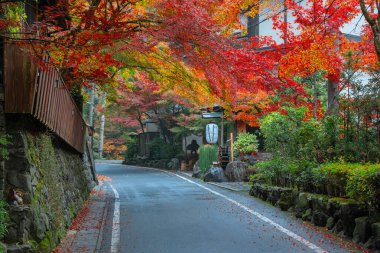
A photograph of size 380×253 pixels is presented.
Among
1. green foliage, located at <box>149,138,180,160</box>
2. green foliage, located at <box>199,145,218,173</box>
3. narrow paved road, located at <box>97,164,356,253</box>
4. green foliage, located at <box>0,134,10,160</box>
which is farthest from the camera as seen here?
green foliage, located at <box>149,138,180,160</box>

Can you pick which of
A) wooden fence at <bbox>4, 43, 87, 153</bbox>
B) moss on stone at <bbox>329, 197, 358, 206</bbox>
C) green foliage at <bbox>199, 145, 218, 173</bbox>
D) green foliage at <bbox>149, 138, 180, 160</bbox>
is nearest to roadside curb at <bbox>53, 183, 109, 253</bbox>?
wooden fence at <bbox>4, 43, 87, 153</bbox>

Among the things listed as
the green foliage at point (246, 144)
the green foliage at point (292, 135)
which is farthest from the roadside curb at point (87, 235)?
the green foliage at point (246, 144)

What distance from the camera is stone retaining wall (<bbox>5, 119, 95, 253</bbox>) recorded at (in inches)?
226

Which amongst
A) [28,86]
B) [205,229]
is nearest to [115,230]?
[205,229]

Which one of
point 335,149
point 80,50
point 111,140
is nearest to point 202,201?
point 335,149

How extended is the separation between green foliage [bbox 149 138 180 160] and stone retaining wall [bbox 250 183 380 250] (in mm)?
24453

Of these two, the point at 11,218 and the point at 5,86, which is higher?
the point at 5,86

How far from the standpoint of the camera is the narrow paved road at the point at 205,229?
24.8ft

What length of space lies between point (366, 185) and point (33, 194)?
18.4 ft

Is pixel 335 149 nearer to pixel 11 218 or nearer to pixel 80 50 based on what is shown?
pixel 80 50

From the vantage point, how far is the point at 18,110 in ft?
21.0

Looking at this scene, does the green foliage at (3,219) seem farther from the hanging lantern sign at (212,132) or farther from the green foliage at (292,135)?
the hanging lantern sign at (212,132)

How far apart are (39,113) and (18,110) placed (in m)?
0.71

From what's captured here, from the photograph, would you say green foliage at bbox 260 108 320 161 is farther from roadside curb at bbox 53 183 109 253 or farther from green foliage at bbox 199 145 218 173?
green foliage at bbox 199 145 218 173
